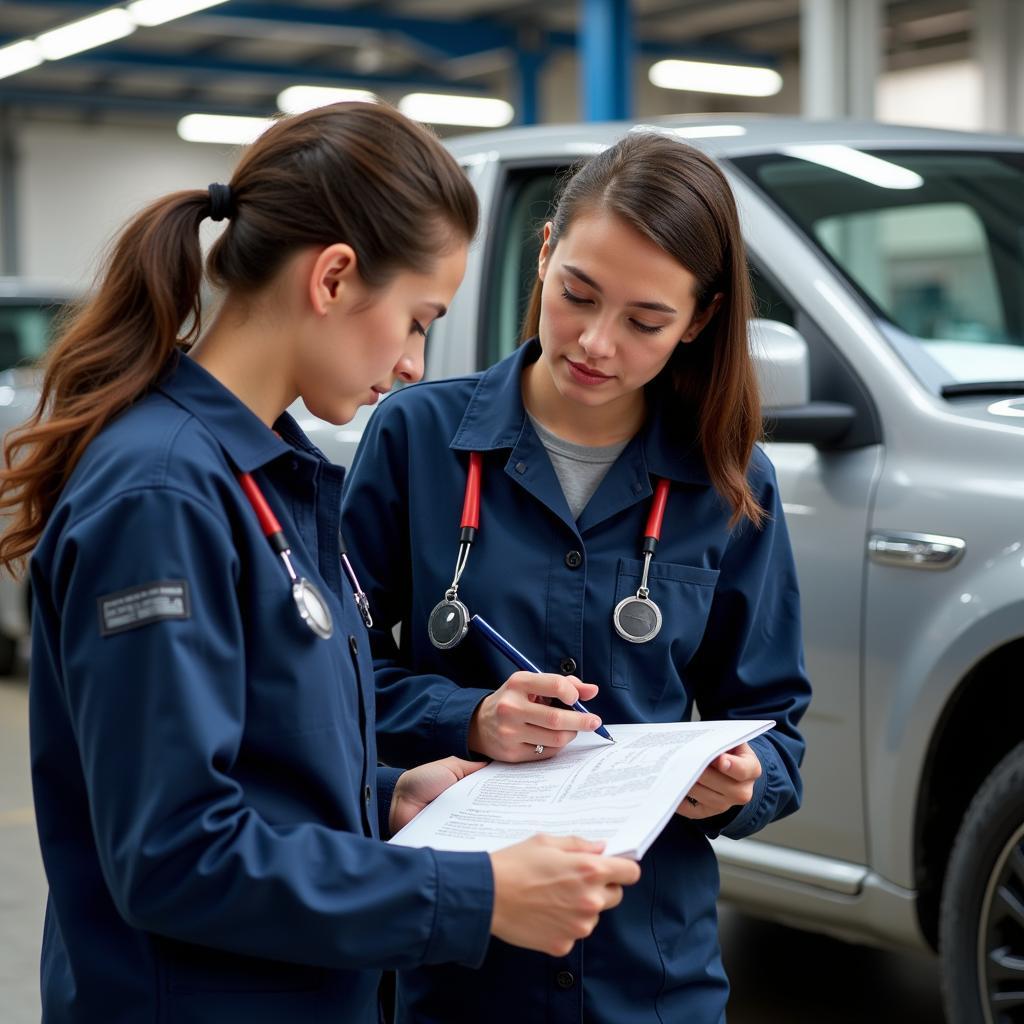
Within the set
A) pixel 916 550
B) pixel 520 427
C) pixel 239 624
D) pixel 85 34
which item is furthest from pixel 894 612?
pixel 85 34

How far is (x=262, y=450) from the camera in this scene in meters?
1.29

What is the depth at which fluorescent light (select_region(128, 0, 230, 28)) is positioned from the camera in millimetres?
12633

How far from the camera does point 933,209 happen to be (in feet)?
11.2

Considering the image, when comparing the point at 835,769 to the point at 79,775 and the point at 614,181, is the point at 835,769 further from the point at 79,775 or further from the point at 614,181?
the point at 79,775

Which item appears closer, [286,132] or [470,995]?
[286,132]

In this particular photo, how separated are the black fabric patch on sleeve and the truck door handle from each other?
1.69 m

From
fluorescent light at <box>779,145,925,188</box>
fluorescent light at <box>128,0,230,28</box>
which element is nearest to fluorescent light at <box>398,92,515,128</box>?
fluorescent light at <box>128,0,230,28</box>

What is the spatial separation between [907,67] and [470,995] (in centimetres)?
1569

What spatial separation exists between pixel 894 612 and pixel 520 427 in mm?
1085

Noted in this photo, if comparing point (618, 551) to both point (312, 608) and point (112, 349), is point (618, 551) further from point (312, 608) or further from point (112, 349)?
point (112, 349)

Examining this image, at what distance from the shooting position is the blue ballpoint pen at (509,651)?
5.27ft

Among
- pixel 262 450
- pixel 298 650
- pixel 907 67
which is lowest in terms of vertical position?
pixel 298 650

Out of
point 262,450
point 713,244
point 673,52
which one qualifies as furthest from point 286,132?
point 673,52

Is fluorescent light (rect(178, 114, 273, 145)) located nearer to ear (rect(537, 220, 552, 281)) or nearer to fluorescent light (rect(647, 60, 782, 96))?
fluorescent light (rect(647, 60, 782, 96))
